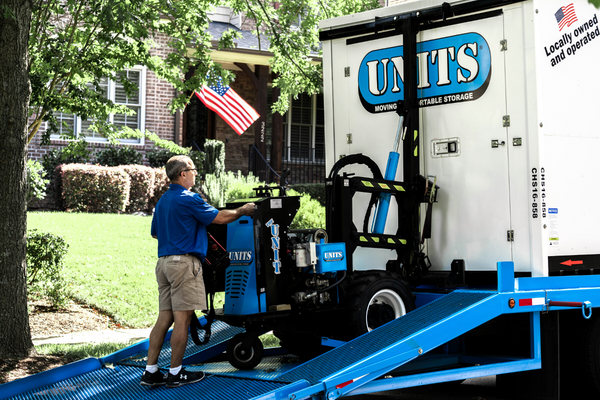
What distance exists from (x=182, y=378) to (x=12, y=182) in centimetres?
315

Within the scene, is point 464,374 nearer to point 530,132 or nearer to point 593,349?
point 593,349

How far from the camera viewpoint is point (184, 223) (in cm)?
547

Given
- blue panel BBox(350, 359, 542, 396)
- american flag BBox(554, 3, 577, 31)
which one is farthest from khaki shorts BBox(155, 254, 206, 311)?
american flag BBox(554, 3, 577, 31)

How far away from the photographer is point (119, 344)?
28.3 ft

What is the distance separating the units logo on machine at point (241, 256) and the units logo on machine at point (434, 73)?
224cm

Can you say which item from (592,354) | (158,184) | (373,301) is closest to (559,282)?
(592,354)

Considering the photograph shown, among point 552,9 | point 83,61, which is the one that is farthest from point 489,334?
point 83,61

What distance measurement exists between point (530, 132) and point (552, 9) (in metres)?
1.12

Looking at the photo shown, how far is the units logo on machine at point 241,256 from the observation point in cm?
564

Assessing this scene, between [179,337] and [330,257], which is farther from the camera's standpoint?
[330,257]

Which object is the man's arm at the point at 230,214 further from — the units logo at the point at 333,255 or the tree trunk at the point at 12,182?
the tree trunk at the point at 12,182

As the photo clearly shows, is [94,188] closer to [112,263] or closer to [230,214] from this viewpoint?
[112,263]

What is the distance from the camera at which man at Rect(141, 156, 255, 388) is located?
5.39 m

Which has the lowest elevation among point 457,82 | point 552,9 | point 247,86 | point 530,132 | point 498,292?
point 498,292
